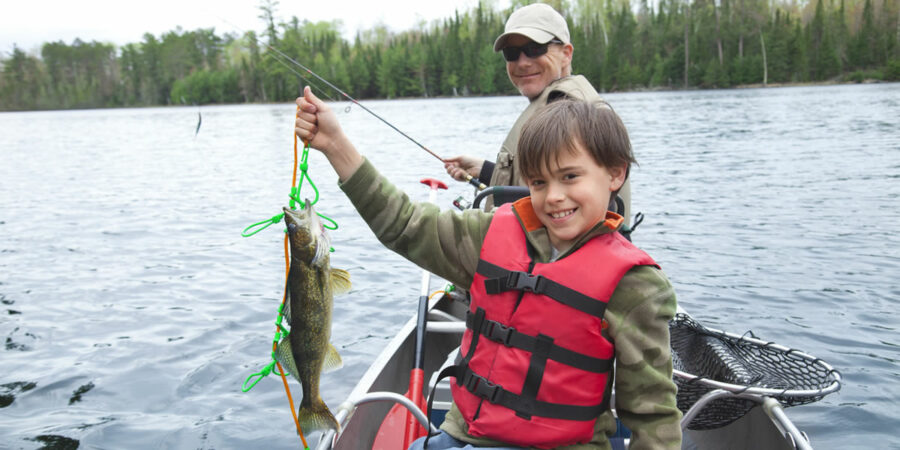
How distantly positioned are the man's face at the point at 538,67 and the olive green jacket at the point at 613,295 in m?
1.75

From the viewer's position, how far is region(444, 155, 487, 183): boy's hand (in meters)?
4.71

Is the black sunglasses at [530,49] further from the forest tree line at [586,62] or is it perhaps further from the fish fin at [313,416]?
the forest tree line at [586,62]

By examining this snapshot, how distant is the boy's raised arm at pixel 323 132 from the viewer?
7.47 ft

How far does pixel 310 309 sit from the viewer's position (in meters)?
2.49

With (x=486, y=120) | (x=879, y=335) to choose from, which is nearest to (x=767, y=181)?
(x=879, y=335)

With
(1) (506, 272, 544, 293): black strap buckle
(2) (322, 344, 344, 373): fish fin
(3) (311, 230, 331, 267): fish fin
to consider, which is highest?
(3) (311, 230, 331, 267): fish fin

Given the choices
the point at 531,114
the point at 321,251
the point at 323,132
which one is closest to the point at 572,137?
the point at 323,132

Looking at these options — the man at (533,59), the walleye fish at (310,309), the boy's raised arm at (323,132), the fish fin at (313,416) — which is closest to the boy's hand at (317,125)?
the boy's raised arm at (323,132)

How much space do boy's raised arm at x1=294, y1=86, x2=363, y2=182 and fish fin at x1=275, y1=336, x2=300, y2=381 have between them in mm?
749

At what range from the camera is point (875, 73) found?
65.9 metres

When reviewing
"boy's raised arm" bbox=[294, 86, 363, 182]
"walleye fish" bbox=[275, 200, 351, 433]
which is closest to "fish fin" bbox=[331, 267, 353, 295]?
"walleye fish" bbox=[275, 200, 351, 433]

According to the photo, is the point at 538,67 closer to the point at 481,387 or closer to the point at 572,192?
the point at 572,192

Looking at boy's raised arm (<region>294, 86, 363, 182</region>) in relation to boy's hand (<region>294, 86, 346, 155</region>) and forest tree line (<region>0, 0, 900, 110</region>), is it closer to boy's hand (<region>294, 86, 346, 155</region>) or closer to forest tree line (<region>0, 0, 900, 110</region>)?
boy's hand (<region>294, 86, 346, 155</region>)

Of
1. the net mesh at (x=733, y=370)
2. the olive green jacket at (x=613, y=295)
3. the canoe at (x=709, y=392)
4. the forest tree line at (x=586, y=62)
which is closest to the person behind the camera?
the olive green jacket at (x=613, y=295)
